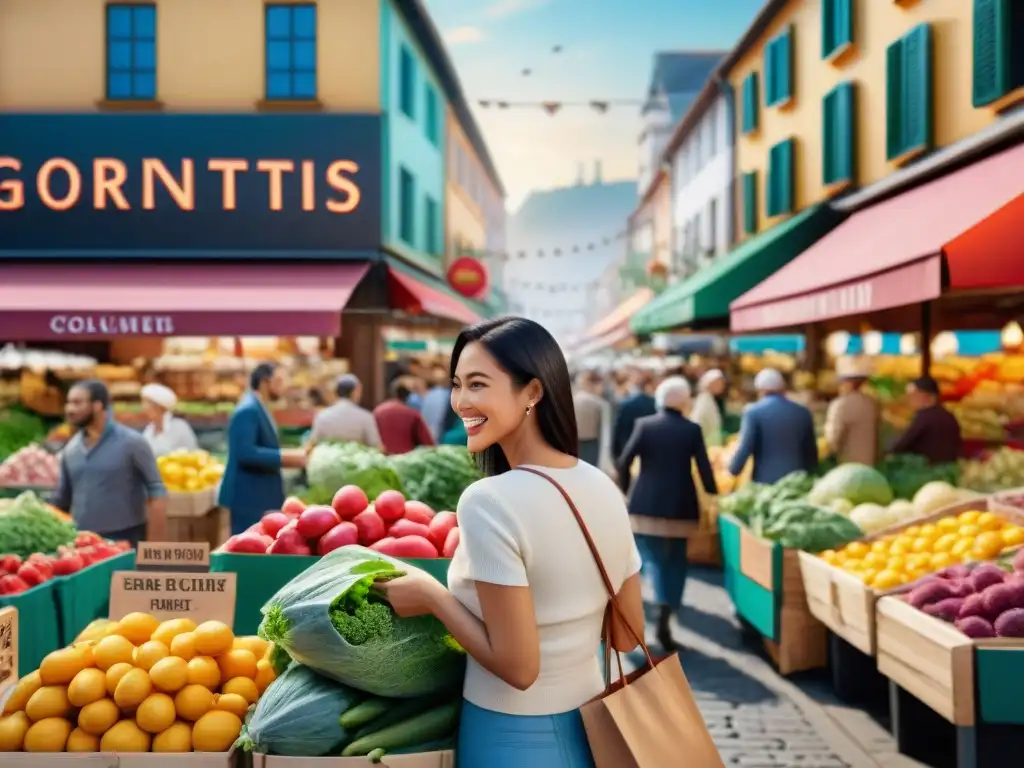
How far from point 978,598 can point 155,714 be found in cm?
388

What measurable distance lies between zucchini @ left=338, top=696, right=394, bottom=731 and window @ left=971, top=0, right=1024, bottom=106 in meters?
9.00

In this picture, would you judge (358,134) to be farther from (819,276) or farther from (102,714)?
(102,714)

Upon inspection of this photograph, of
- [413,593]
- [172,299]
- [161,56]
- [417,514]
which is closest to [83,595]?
[417,514]

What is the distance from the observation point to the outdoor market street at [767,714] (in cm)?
578

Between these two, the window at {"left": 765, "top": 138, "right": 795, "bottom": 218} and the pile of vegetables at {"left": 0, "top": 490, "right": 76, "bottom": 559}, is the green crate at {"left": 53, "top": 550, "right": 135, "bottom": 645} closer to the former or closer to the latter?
the pile of vegetables at {"left": 0, "top": 490, "right": 76, "bottom": 559}

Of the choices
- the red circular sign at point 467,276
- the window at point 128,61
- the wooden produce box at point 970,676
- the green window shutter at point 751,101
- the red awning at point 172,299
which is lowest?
the wooden produce box at point 970,676

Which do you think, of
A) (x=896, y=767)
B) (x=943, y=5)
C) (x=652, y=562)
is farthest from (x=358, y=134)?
(x=896, y=767)

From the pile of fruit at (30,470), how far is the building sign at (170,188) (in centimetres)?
510

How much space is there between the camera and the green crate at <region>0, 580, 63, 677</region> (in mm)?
5176

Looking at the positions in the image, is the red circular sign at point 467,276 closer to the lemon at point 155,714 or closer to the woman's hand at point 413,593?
the lemon at point 155,714

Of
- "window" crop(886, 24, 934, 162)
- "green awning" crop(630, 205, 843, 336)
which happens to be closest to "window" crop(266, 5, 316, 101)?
"green awning" crop(630, 205, 843, 336)

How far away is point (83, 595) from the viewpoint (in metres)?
5.83

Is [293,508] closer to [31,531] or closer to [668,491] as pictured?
[31,531]

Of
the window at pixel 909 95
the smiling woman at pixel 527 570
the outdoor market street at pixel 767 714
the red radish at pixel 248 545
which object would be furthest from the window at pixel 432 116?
the smiling woman at pixel 527 570
